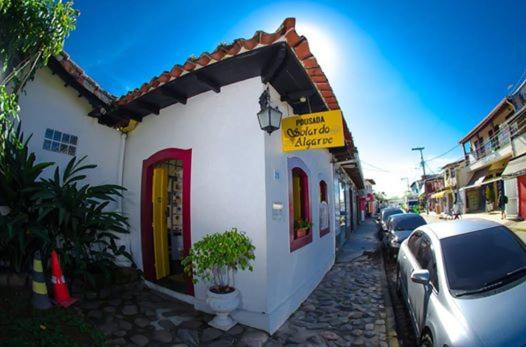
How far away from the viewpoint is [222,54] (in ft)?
12.2

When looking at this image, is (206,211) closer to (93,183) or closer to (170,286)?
(170,286)

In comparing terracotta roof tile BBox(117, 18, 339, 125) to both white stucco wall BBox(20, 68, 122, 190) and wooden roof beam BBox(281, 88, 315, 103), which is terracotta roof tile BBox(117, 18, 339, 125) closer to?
wooden roof beam BBox(281, 88, 315, 103)

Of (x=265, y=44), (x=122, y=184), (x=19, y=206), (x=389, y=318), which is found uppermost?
(x=265, y=44)

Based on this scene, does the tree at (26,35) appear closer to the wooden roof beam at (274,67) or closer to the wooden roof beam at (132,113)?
the wooden roof beam at (132,113)

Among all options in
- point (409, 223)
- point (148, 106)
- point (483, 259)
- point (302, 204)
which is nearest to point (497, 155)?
point (409, 223)

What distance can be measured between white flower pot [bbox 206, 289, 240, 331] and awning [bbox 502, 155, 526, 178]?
18.2 metres

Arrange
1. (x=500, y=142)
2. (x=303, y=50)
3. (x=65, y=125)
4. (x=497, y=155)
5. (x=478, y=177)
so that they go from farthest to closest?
(x=478, y=177) < (x=497, y=155) < (x=500, y=142) < (x=65, y=125) < (x=303, y=50)

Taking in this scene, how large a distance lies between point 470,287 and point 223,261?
2.83 m

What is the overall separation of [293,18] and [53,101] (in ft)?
16.4

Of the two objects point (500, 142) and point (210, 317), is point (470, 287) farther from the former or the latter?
point (500, 142)

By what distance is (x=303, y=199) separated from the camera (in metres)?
6.22

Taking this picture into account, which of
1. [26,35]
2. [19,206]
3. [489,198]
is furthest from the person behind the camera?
[489,198]

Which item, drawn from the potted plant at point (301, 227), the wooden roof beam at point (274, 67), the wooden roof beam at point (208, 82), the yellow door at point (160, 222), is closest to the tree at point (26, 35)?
the wooden roof beam at point (208, 82)

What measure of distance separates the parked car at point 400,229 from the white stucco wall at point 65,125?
815 centimetres
